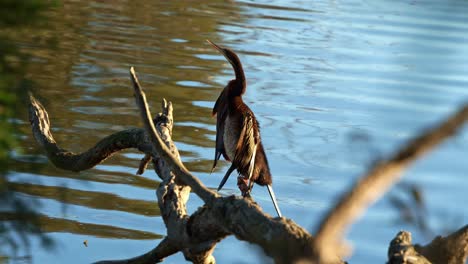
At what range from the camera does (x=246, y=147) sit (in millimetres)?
5102

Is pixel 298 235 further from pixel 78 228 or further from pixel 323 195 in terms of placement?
pixel 323 195

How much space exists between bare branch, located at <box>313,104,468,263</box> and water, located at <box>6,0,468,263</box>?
0.03m

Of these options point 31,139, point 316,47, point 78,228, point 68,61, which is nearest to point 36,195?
point 78,228

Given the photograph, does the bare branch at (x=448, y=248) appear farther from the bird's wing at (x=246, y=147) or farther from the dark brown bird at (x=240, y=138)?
the bird's wing at (x=246, y=147)

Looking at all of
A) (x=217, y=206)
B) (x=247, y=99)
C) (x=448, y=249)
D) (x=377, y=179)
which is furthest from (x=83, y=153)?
(x=247, y=99)

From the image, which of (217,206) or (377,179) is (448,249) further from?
(377,179)

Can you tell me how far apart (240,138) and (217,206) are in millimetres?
1850

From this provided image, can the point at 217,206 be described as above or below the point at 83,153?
above

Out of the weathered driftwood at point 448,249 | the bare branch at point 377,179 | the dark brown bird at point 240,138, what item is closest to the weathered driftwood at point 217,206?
the bare branch at point 377,179

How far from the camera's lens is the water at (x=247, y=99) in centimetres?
361

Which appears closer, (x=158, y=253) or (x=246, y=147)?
(x=158, y=253)

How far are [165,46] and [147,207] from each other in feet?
20.3

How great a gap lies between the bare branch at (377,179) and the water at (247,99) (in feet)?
0.11

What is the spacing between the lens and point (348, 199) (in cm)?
120
